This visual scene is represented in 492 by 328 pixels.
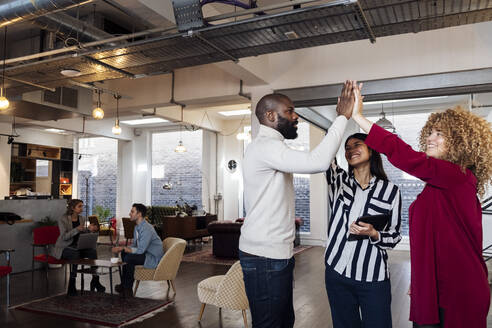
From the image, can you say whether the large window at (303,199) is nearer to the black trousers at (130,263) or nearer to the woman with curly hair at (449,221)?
the black trousers at (130,263)

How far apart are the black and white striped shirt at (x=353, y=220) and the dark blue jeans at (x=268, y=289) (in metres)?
0.38

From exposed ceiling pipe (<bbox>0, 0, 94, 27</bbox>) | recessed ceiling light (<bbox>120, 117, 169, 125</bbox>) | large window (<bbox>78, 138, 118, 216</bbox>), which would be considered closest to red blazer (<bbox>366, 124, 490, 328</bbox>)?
exposed ceiling pipe (<bbox>0, 0, 94, 27</bbox>)

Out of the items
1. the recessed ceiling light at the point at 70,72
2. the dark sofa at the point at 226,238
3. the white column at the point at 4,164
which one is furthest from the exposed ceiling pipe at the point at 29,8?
the white column at the point at 4,164

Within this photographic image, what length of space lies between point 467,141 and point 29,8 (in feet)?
11.4

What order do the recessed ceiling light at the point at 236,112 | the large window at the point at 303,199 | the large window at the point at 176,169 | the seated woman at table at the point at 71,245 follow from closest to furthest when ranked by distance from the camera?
the seated woman at table at the point at 71,245
the large window at the point at 303,199
the recessed ceiling light at the point at 236,112
the large window at the point at 176,169

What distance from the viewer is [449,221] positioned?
5.06 feet

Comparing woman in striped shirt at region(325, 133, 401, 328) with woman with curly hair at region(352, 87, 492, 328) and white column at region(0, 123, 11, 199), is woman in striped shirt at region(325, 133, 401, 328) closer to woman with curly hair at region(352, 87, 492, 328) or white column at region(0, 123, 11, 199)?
woman with curly hair at region(352, 87, 492, 328)

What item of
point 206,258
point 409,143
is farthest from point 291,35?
point 409,143

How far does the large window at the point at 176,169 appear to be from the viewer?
43.9 ft

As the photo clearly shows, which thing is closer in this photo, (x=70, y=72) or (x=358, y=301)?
(x=358, y=301)

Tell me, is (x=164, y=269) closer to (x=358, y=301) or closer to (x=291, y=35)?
(x=291, y=35)

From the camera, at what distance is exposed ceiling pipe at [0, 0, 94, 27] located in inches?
127

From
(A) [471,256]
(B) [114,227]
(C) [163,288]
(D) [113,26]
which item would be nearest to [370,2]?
(A) [471,256]

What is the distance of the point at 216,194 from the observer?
12.8 metres
